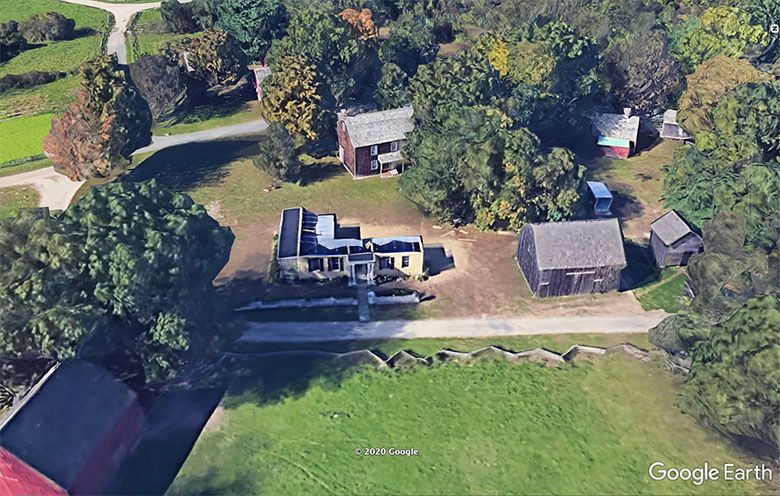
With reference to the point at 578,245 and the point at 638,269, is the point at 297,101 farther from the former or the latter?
the point at 638,269

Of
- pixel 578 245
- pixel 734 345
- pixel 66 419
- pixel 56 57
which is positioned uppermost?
pixel 56 57

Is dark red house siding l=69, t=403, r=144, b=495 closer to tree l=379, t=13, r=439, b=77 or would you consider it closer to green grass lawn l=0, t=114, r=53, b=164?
green grass lawn l=0, t=114, r=53, b=164

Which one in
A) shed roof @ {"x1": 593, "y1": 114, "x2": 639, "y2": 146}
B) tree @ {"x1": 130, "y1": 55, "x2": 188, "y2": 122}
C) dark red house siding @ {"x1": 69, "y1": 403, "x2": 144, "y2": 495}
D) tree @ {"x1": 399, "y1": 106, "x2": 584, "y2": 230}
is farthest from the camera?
tree @ {"x1": 130, "y1": 55, "x2": 188, "y2": 122}

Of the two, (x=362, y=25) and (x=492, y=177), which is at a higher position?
(x=362, y=25)

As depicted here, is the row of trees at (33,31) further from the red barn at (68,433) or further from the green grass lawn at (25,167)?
the red barn at (68,433)

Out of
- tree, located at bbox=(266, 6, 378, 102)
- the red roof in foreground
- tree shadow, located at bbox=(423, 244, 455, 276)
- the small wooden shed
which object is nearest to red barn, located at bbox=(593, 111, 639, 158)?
the small wooden shed

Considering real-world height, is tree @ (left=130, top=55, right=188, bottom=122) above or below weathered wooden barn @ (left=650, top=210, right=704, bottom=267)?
above

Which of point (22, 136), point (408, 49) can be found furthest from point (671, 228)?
point (22, 136)
